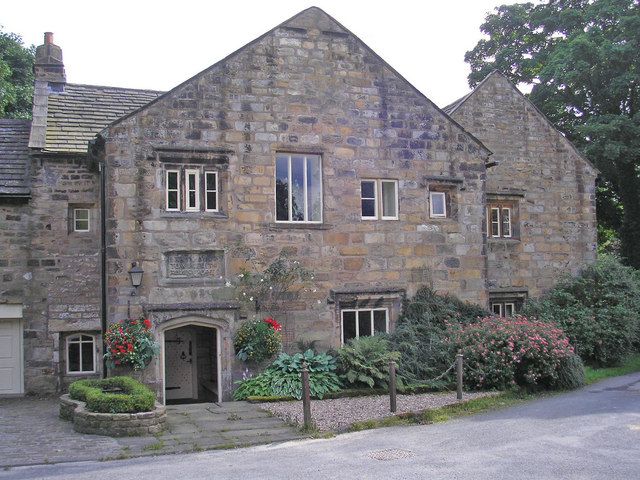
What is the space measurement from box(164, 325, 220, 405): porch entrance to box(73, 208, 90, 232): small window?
3.67 m

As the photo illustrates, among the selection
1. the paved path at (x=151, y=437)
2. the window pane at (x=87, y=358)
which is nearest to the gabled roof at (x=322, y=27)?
the paved path at (x=151, y=437)

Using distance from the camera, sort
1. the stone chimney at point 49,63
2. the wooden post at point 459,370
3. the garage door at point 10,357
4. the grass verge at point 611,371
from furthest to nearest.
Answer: the stone chimney at point 49,63 → the garage door at point 10,357 → the grass verge at point 611,371 → the wooden post at point 459,370

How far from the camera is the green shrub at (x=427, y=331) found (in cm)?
1625

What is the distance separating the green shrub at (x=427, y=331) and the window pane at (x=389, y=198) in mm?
2136

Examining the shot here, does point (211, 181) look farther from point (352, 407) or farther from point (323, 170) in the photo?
point (352, 407)

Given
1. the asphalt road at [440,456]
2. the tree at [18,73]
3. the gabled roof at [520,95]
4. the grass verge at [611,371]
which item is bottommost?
the grass verge at [611,371]

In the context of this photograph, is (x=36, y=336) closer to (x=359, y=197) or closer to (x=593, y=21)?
(x=359, y=197)

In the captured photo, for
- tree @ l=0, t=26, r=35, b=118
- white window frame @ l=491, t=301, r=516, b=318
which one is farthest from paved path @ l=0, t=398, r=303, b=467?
tree @ l=0, t=26, r=35, b=118

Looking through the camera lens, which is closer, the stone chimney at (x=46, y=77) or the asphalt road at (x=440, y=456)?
the asphalt road at (x=440, y=456)

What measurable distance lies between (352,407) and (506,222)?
10714 mm

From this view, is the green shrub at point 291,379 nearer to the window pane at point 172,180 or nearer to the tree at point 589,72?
the window pane at point 172,180

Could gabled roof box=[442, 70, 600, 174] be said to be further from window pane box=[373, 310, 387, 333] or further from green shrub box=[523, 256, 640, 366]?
window pane box=[373, 310, 387, 333]

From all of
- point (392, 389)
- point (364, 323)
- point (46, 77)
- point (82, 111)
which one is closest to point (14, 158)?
point (82, 111)

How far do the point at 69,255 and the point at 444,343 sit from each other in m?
9.93
